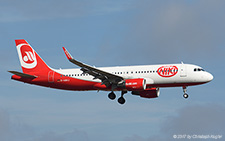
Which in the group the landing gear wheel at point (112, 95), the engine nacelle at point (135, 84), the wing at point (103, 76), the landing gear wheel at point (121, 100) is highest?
the wing at point (103, 76)

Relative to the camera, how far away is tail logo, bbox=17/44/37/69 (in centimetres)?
6650

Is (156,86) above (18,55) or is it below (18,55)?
below

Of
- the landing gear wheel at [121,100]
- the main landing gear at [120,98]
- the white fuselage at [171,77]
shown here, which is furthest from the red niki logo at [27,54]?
the landing gear wheel at [121,100]

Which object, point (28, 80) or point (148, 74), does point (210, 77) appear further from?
point (28, 80)

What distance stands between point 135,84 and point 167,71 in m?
4.35

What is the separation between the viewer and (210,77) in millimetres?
59875

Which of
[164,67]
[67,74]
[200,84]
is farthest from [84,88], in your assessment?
[200,84]

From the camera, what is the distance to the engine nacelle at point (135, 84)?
5875 centimetres

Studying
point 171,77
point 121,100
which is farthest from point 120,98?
point 171,77

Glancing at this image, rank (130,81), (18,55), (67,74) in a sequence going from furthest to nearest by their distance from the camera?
(18,55)
(67,74)
(130,81)

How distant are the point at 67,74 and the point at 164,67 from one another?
1330 cm

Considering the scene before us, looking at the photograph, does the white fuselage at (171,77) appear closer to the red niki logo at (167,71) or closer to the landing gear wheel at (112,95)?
the red niki logo at (167,71)

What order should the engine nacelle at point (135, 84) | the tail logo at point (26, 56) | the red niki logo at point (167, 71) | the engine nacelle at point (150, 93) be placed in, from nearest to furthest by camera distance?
1. the engine nacelle at point (135, 84)
2. the red niki logo at point (167, 71)
3. the engine nacelle at point (150, 93)
4. the tail logo at point (26, 56)

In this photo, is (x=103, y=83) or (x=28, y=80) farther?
(x=28, y=80)
